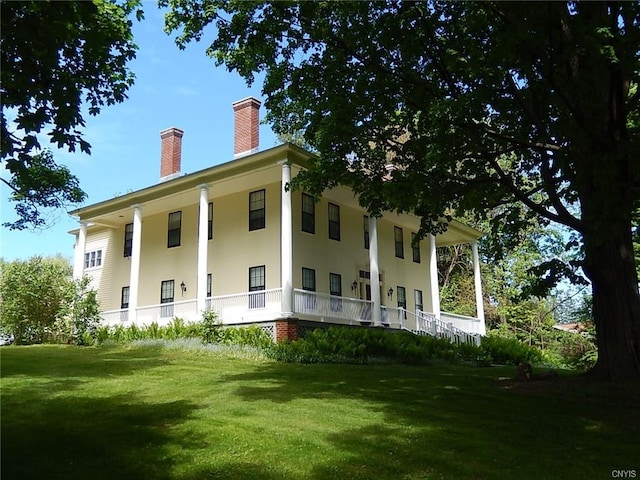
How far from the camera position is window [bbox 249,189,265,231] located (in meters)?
21.2

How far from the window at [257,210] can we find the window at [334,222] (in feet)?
9.69

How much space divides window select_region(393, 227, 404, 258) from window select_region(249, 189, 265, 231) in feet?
24.4

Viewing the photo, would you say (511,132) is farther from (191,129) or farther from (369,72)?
(191,129)

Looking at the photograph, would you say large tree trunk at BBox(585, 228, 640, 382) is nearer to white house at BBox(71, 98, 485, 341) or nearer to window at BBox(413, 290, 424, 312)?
white house at BBox(71, 98, 485, 341)

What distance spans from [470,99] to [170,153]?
61.9 feet

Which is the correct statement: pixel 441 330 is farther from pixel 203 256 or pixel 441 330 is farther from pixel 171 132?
pixel 171 132

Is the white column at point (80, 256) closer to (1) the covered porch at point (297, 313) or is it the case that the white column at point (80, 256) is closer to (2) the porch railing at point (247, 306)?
(1) the covered porch at point (297, 313)

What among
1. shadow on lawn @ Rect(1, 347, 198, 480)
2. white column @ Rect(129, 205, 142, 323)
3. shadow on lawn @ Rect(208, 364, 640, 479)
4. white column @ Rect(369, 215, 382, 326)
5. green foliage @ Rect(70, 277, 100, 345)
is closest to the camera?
shadow on lawn @ Rect(1, 347, 198, 480)

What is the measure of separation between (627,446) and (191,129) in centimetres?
2293

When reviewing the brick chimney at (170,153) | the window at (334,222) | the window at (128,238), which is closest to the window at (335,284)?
the window at (334,222)

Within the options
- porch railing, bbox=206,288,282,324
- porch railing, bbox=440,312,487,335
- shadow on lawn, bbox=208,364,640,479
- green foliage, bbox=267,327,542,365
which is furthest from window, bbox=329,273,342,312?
shadow on lawn, bbox=208,364,640,479

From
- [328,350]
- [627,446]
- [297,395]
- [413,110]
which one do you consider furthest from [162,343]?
[627,446]

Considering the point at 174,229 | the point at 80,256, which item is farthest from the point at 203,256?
the point at 80,256

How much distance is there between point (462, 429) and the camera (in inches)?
304
